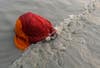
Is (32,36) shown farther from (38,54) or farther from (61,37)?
(61,37)

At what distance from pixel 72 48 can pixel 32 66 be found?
Answer: 799mm

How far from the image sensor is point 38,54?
383cm

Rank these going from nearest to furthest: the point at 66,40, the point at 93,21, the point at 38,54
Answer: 1. the point at 38,54
2. the point at 66,40
3. the point at 93,21

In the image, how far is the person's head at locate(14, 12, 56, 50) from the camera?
150 inches

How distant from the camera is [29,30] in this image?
381cm

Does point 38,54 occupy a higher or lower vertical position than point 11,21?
lower

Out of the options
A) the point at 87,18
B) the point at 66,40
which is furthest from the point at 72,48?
the point at 87,18

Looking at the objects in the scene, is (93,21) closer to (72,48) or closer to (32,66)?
(72,48)

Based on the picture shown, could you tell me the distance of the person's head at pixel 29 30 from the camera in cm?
381

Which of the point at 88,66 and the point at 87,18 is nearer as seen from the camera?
the point at 88,66

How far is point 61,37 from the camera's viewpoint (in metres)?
4.20

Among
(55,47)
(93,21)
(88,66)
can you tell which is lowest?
(88,66)

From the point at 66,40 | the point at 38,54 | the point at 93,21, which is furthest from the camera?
the point at 93,21

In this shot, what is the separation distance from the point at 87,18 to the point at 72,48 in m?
1.05
